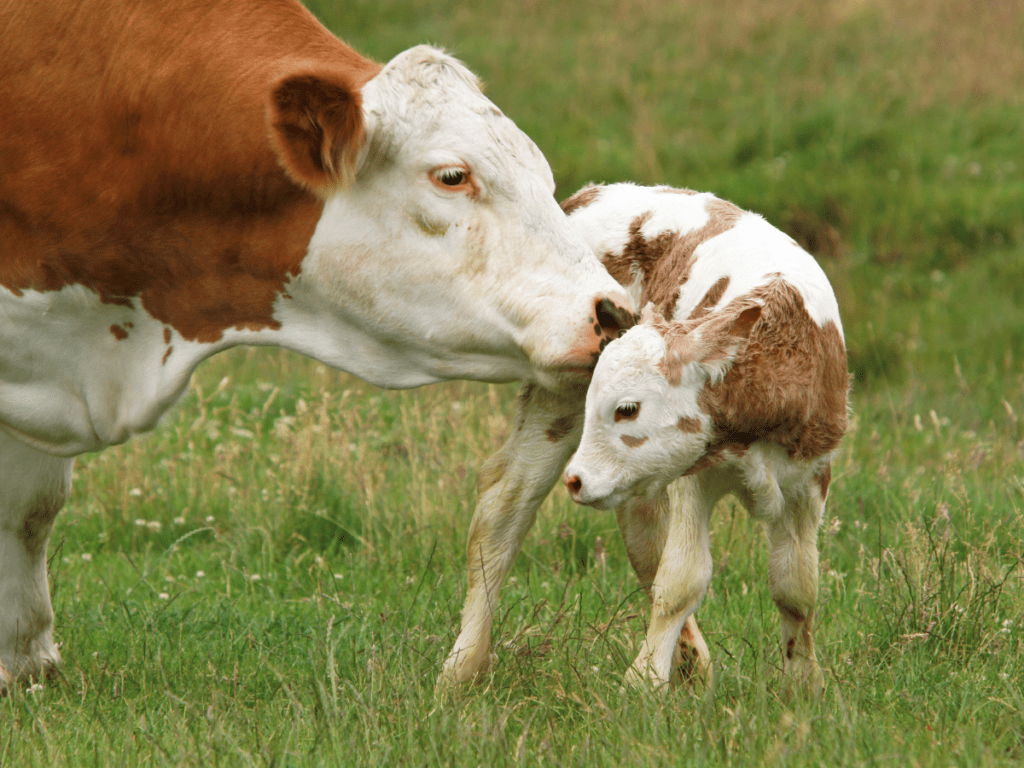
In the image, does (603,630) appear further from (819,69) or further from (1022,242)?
(819,69)

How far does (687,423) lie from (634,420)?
132 mm

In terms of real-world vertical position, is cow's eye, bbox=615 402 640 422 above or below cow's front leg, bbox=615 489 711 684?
above

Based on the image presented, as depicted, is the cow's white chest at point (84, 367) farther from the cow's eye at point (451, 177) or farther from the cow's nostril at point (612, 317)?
the cow's nostril at point (612, 317)

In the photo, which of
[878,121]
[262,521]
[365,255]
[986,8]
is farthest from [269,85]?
[986,8]

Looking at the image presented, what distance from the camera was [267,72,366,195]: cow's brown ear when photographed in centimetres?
300

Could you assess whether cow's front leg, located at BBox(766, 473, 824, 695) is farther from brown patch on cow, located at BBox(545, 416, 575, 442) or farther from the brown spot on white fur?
brown patch on cow, located at BBox(545, 416, 575, 442)

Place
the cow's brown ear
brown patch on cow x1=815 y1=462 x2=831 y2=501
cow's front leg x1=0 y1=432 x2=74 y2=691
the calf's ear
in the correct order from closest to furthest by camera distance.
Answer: the calf's ear → the cow's brown ear → brown patch on cow x1=815 y1=462 x2=831 y2=501 → cow's front leg x1=0 y1=432 x2=74 y2=691

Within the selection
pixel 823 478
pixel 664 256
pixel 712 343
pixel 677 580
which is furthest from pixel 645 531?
pixel 712 343

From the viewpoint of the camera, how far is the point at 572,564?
4707mm

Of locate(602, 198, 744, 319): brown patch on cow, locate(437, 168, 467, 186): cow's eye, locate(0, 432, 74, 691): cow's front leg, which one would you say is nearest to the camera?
locate(437, 168, 467, 186): cow's eye

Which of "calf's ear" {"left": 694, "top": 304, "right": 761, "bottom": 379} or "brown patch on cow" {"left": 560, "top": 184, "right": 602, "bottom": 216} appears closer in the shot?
"calf's ear" {"left": 694, "top": 304, "right": 761, "bottom": 379}

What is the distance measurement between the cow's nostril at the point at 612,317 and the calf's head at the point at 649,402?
7 cm

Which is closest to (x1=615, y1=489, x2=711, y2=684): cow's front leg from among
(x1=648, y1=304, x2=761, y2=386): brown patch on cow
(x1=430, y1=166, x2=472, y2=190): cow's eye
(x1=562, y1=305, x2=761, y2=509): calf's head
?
(x1=562, y1=305, x2=761, y2=509): calf's head

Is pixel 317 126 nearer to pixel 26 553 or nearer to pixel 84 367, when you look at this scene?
pixel 84 367
